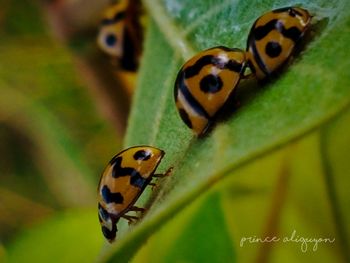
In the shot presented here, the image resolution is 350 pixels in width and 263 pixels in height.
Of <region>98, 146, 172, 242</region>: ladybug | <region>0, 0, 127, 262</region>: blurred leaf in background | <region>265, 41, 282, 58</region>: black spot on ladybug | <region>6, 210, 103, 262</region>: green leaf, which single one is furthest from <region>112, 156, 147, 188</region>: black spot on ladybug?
<region>0, 0, 127, 262</region>: blurred leaf in background

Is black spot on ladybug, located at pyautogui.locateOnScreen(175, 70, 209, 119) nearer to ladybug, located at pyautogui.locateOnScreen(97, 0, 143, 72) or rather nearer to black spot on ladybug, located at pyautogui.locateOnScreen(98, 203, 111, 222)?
black spot on ladybug, located at pyautogui.locateOnScreen(98, 203, 111, 222)

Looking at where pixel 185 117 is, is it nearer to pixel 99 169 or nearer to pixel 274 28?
pixel 274 28

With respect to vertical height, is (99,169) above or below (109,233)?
above

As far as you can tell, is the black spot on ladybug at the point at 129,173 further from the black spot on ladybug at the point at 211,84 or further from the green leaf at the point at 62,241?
the green leaf at the point at 62,241

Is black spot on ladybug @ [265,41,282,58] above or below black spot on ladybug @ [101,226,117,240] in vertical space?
above

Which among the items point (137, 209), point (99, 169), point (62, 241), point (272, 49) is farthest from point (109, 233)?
point (99, 169)

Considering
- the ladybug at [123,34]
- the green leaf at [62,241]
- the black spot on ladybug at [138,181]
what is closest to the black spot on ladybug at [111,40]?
the ladybug at [123,34]

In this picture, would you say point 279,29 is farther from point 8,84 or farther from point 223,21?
point 8,84
